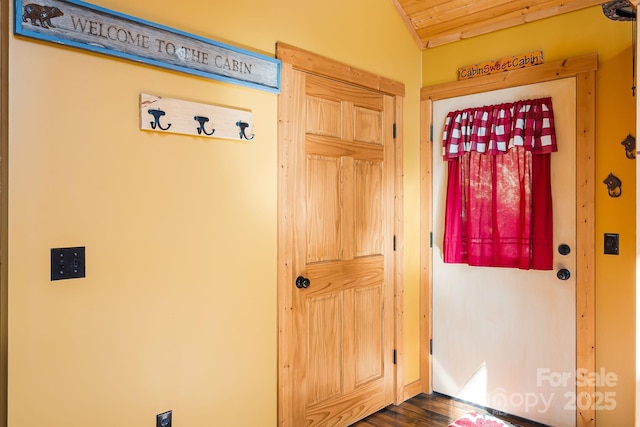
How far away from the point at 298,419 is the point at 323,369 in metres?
0.30

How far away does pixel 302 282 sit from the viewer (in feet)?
8.08

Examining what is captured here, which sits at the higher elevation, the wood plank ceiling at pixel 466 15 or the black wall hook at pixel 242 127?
the wood plank ceiling at pixel 466 15

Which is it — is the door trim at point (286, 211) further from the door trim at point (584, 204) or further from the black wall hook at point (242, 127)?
the door trim at point (584, 204)

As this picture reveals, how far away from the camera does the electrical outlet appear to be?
6.24 feet

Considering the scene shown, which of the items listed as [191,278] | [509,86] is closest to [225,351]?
[191,278]

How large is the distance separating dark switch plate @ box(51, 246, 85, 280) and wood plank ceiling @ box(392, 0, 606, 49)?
2479mm

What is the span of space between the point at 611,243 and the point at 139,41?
8.38ft

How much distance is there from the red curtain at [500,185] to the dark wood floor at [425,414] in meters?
0.96

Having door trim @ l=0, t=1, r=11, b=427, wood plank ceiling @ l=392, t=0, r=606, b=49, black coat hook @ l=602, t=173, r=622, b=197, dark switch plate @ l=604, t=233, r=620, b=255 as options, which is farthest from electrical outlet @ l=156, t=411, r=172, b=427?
wood plank ceiling @ l=392, t=0, r=606, b=49

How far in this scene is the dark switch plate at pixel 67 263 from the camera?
5.32 ft

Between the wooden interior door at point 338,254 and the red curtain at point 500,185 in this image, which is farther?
the red curtain at point 500,185

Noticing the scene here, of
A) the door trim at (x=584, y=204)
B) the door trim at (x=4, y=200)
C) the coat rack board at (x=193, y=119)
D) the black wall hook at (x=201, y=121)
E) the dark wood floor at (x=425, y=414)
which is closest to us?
the door trim at (x=4, y=200)

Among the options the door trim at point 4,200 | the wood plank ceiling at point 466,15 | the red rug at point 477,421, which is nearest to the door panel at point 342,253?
the red rug at point 477,421

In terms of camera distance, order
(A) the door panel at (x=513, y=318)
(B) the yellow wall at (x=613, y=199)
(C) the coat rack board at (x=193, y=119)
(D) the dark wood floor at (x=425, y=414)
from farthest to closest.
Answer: (D) the dark wood floor at (x=425, y=414)
(A) the door panel at (x=513, y=318)
(B) the yellow wall at (x=613, y=199)
(C) the coat rack board at (x=193, y=119)
